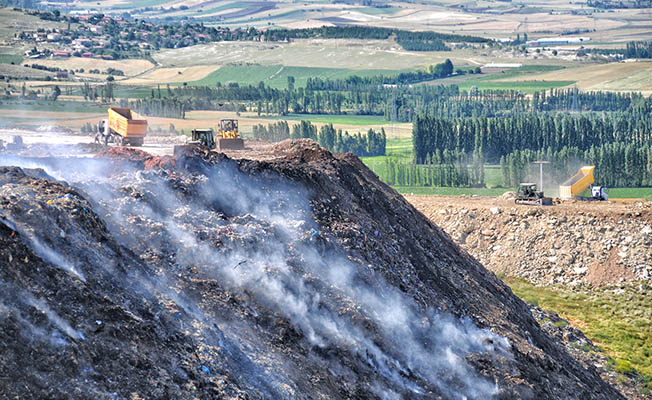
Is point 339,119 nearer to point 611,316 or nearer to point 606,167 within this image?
point 606,167

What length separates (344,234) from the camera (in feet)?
107

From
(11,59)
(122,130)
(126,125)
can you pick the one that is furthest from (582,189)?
(11,59)

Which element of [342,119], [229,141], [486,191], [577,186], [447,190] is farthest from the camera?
[342,119]

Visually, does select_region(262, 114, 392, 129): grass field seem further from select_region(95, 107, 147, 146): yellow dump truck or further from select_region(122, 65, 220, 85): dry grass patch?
select_region(95, 107, 147, 146): yellow dump truck

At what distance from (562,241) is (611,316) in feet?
28.6

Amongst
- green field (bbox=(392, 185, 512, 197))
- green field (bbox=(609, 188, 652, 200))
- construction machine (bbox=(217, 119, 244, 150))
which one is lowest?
green field (bbox=(609, 188, 652, 200))

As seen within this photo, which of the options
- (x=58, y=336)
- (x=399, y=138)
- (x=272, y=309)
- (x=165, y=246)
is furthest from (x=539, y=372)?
(x=399, y=138)

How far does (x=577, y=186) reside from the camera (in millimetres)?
75562

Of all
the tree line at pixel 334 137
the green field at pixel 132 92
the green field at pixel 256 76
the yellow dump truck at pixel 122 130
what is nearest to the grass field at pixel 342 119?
the tree line at pixel 334 137

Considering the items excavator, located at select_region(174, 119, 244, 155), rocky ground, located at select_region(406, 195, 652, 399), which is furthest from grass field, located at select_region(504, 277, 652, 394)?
excavator, located at select_region(174, 119, 244, 155)

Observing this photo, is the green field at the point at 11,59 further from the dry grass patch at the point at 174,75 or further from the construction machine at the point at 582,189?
the construction machine at the point at 582,189

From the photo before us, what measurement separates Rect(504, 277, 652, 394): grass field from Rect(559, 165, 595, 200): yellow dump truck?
61.0ft

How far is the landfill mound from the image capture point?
21344mm

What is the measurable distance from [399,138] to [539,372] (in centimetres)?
10284
